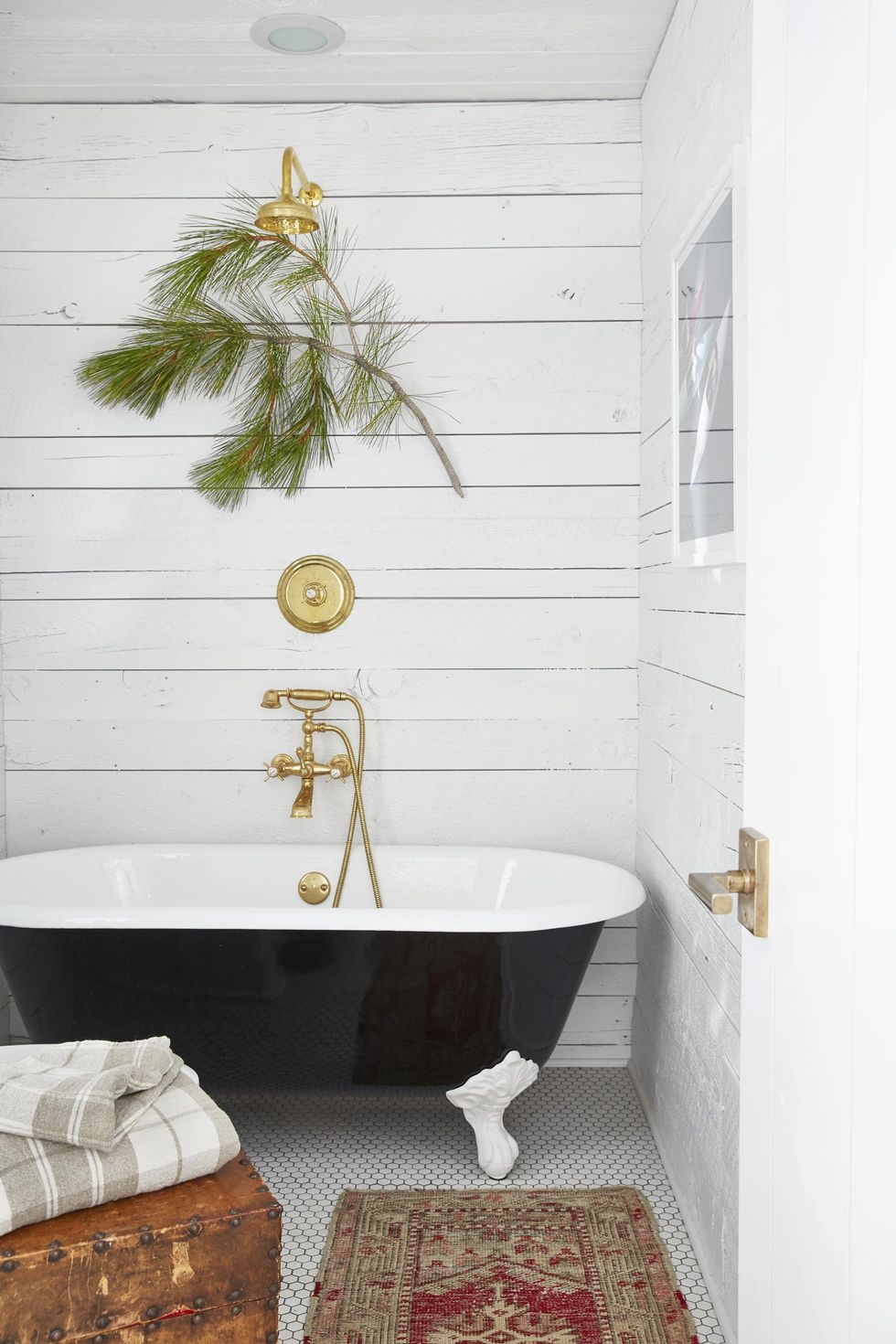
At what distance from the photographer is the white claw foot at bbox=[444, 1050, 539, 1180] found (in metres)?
2.35

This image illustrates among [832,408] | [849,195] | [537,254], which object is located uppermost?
[537,254]

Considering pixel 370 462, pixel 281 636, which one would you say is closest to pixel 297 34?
pixel 370 462

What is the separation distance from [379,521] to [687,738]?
107cm

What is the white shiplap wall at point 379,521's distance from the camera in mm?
2887

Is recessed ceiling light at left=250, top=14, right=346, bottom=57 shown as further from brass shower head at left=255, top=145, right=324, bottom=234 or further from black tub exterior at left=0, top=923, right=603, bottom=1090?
black tub exterior at left=0, top=923, right=603, bottom=1090

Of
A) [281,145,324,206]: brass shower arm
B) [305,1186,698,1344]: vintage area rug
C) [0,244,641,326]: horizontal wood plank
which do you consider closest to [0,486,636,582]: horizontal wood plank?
[0,244,641,326]: horizontal wood plank

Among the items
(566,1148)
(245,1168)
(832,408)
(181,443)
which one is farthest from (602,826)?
(832,408)

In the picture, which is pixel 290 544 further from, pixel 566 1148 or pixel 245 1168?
pixel 245 1168

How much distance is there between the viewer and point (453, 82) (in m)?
2.76

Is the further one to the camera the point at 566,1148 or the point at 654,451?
the point at 654,451

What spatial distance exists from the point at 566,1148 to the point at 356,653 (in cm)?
131

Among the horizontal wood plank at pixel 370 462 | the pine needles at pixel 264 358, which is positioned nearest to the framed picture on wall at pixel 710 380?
the horizontal wood plank at pixel 370 462

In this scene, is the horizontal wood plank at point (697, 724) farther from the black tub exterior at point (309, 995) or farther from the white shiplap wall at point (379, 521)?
the black tub exterior at point (309, 995)

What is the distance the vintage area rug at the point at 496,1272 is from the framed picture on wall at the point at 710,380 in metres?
1.27
